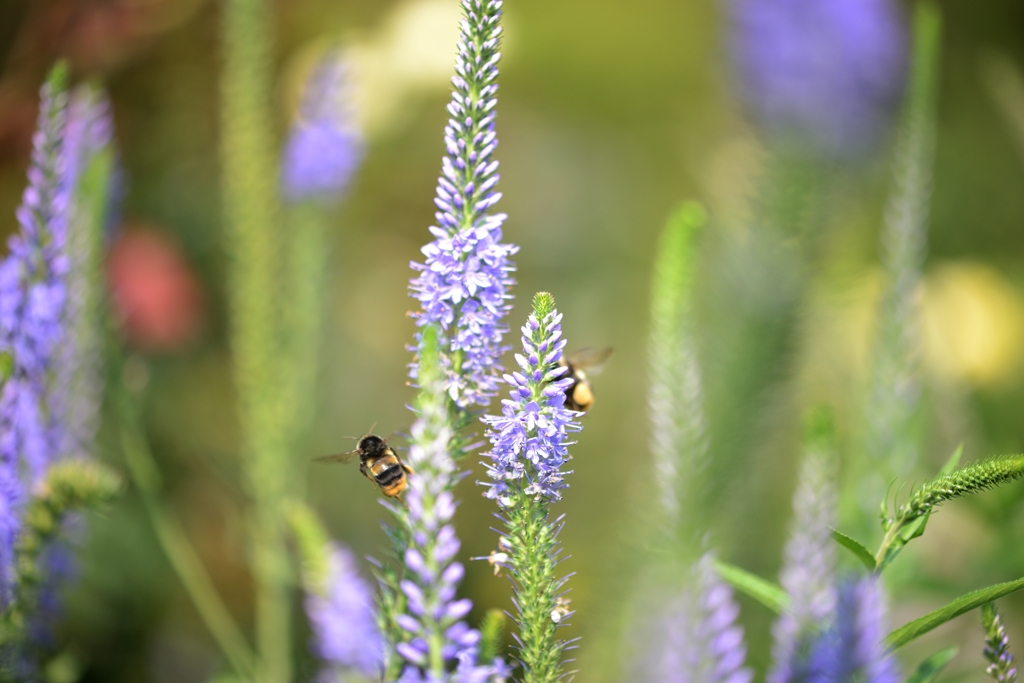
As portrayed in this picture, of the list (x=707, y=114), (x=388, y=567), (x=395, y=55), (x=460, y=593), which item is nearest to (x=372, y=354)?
(x=395, y=55)

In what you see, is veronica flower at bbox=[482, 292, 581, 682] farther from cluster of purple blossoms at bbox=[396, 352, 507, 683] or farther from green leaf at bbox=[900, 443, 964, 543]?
green leaf at bbox=[900, 443, 964, 543]

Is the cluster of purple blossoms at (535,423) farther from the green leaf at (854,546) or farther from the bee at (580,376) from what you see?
the bee at (580,376)

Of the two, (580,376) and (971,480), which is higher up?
(580,376)

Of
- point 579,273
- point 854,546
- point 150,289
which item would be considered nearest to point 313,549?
point 854,546

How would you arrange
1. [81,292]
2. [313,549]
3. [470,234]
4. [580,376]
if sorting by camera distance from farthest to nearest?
[81,292], [580,376], [313,549], [470,234]

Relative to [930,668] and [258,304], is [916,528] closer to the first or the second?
[930,668]

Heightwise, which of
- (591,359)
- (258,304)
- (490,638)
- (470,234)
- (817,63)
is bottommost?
(490,638)

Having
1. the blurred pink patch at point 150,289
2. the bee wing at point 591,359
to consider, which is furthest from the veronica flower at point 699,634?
the blurred pink patch at point 150,289
